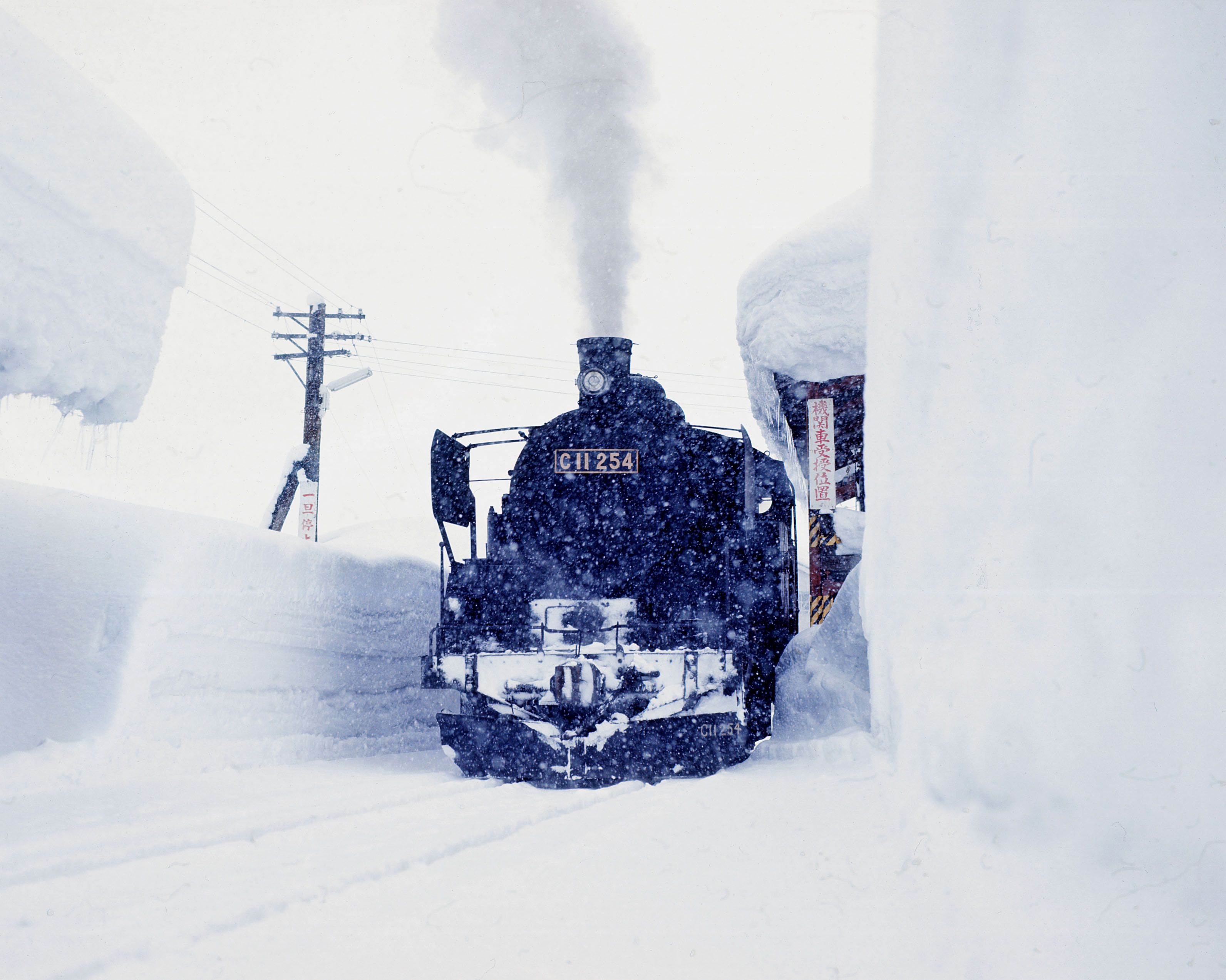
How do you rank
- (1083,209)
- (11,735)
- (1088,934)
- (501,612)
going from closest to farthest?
1. (1088,934)
2. (1083,209)
3. (11,735)
4. (501,612)

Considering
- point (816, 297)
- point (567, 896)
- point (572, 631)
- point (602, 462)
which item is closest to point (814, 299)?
point (816, 297)

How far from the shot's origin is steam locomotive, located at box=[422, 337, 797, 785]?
19.5 ft

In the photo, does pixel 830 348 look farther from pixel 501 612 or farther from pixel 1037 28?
pixel 1037 28

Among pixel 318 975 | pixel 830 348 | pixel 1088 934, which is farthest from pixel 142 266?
pixel 830 348

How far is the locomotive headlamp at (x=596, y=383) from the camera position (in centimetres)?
724

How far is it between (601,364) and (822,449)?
3.51 meters

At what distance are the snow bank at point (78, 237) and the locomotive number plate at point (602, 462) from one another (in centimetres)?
395

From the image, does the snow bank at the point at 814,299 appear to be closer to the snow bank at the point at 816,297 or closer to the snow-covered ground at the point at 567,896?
the snow bank at the point at 816,297

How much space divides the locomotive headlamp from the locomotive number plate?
47 centimetres

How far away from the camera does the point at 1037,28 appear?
2.62 m

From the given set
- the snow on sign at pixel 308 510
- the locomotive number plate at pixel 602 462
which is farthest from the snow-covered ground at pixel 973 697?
the snow on sign at pixel 308 510

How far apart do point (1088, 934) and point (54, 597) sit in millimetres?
5215

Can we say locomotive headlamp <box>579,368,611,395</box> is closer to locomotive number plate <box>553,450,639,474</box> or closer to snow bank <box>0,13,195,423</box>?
locomotive number plate <box>553,450,639,474</box>

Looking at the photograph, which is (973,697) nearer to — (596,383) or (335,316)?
(596,383)
